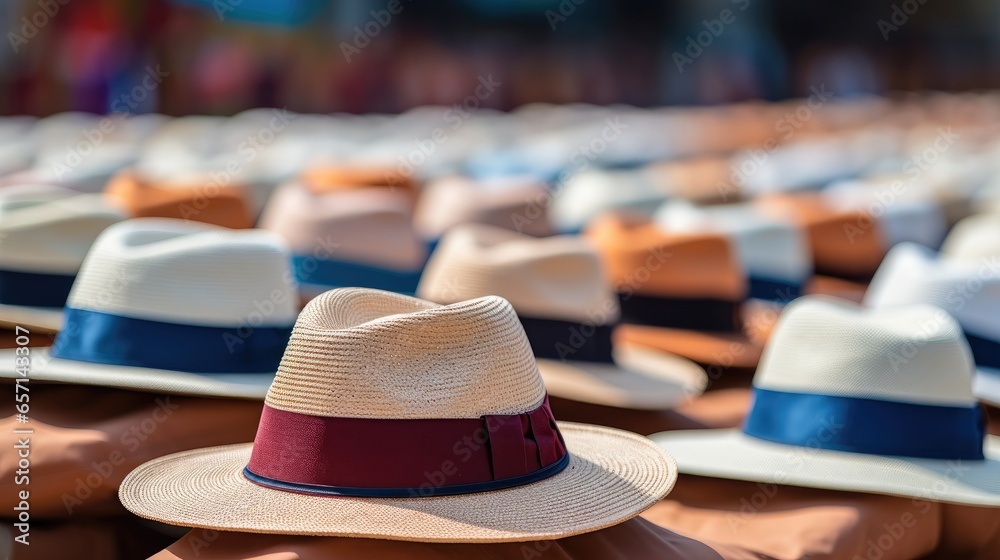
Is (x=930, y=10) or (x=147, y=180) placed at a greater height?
(x=930, y=10)

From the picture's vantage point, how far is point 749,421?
7.57 ft

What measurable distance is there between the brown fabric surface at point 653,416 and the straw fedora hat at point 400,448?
3.63 ft

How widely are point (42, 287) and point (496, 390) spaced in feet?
4.20

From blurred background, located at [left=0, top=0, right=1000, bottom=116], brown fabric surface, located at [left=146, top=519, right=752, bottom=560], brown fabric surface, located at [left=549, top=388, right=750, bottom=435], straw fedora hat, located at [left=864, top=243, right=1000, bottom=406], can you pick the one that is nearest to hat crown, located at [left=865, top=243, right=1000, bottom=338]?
straw fedora hat, located at [left=864, top=243, right=1000, bottom=406]

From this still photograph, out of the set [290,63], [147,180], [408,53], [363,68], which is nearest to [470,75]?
[408,53]

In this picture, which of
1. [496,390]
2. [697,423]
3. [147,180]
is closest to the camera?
[496,390]

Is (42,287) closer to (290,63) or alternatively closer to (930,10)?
(290,63)

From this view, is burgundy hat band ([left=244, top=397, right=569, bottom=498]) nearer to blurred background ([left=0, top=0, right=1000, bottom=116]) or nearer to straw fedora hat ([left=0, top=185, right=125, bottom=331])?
straw fedora hat ([left=0, top=185, right=125, bottom=331])

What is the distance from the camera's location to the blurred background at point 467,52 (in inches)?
344

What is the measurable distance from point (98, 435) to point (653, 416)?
4.34ft

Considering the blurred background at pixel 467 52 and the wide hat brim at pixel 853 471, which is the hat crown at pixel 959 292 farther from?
the blurred background at pixel 467 52

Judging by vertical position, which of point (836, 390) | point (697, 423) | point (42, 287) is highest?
point (42, 287)

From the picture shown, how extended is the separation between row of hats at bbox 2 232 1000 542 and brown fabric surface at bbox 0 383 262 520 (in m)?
0.05

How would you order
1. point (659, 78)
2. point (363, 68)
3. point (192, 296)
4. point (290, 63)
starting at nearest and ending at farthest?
point (192, 296)
point (290, 63)
point (363, 68)
point (659, 78)
